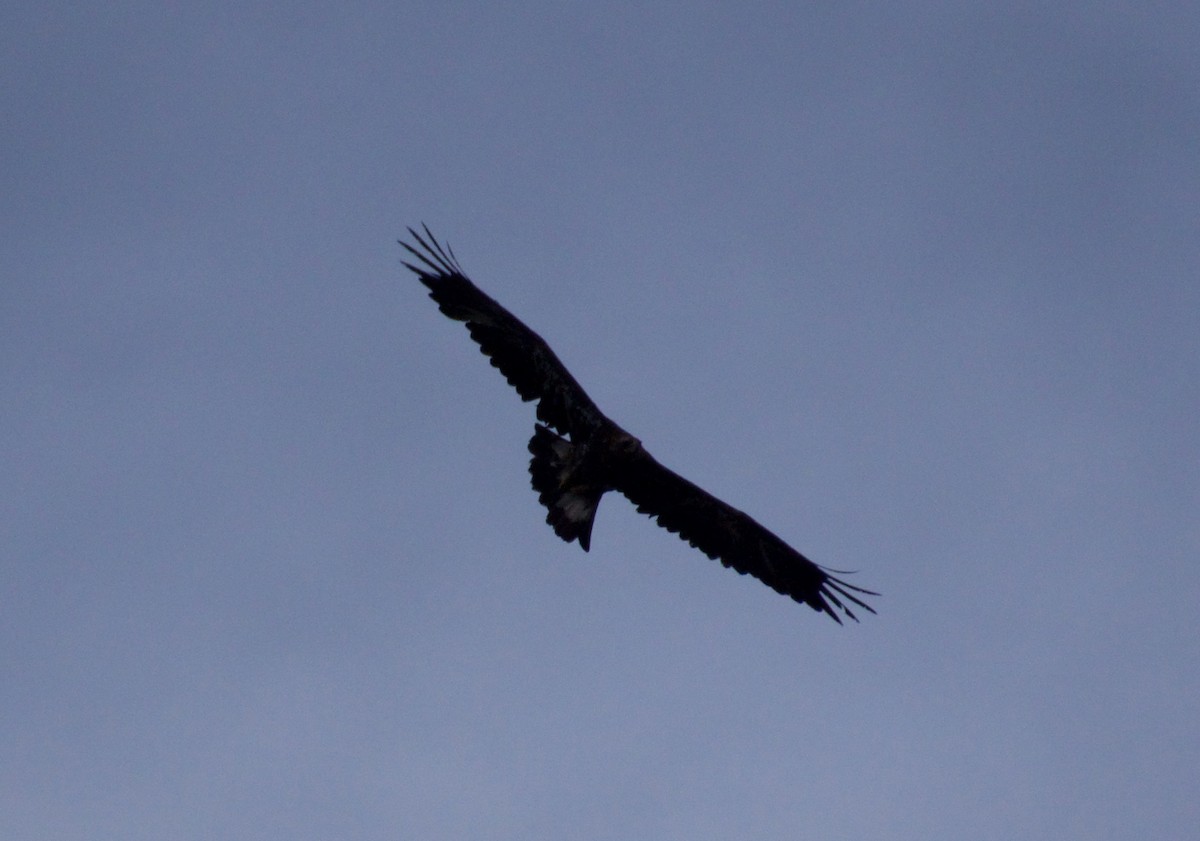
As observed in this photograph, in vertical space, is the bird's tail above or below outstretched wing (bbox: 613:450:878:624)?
below

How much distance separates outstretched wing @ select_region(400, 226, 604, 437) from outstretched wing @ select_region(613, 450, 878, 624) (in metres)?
1.10

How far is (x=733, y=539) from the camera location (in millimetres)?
→ 13562

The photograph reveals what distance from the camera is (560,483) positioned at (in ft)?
41.2

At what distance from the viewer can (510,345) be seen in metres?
12.5

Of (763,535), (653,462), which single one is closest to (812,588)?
(763,535)

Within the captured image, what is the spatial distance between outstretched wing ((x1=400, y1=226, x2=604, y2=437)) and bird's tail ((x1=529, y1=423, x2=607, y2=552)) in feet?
0.76

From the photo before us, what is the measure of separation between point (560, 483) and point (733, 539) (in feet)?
6.66

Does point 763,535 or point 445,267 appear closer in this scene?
point 445,267

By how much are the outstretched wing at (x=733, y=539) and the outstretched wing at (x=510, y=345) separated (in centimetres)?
110

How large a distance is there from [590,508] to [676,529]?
121cm

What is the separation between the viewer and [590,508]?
1271 centimetres

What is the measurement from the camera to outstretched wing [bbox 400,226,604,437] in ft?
40.7

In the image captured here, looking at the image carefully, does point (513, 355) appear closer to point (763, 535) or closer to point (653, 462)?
point (653, 462)

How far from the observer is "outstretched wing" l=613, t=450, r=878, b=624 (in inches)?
523
